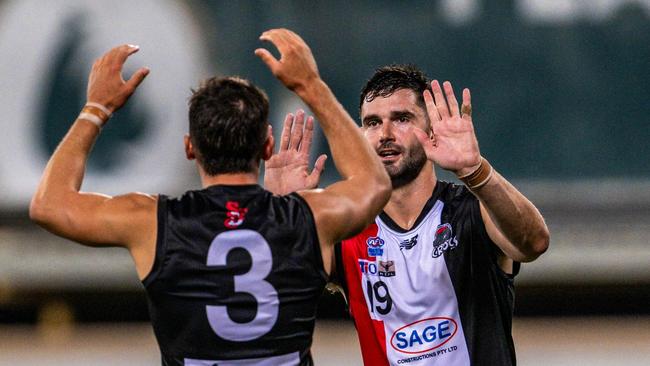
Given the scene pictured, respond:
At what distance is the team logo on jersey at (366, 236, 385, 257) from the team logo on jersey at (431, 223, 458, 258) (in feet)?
0.84

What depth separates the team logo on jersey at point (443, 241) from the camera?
480 cm

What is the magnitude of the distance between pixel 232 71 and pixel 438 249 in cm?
693

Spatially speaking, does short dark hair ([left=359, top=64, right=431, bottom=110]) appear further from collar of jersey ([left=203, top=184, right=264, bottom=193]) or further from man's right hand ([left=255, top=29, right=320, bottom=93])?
collar of jersey ([left=203, top=184, right=264, bottom=193])

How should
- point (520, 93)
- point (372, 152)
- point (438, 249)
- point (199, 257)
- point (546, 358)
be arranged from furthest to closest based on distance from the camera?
point (520, 93), point (546, 358), point (438, 249), point (372, 152), point (199, 257)

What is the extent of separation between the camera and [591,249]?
37.9 feet

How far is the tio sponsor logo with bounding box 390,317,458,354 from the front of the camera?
4.68m

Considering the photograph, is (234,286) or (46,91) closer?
(234,286)

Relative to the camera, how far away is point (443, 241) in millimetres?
4820

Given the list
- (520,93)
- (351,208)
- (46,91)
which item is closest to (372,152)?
(351,208)

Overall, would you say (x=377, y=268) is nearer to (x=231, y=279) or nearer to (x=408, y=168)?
(x=408, y=168)

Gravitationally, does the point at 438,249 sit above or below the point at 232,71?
below

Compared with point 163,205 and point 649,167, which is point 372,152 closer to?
point 163,205

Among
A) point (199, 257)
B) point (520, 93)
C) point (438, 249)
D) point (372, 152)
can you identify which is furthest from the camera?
point (520, 93)

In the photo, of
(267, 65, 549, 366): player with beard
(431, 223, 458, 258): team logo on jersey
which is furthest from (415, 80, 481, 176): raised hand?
(431, 223, 458, 258): team logo on jersey
